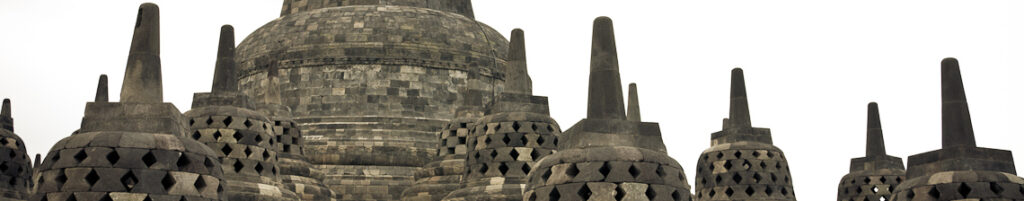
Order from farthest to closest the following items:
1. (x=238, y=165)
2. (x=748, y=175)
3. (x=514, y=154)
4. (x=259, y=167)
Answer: (x=748, y=175) → (x=514, y=154) → (x=259, y=167) → (x=238, y=165)

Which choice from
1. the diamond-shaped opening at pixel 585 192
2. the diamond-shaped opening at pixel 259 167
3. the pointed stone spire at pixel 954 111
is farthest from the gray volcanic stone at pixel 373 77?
the diamond-shaped opening at pixel 585 192

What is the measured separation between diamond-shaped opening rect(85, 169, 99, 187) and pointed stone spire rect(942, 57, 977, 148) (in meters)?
14.5

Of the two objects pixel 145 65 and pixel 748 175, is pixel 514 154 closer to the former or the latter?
pixel 748 175

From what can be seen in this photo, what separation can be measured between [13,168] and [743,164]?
60.9ft

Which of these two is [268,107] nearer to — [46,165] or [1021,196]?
[46,165]

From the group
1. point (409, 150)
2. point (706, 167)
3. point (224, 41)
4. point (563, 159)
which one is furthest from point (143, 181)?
point (409, 150)

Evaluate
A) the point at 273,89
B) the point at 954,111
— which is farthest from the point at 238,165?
the point at 954,111

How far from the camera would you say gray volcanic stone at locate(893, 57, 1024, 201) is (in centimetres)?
2239

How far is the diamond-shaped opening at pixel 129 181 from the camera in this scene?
59.1ft

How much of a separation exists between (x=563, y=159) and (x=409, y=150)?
2074cm

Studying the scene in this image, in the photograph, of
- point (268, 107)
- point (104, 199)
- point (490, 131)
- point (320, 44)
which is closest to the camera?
point (104, 199)

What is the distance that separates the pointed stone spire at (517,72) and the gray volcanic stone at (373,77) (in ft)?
20.1

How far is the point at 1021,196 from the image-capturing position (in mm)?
22438

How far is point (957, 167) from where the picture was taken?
893 inches
